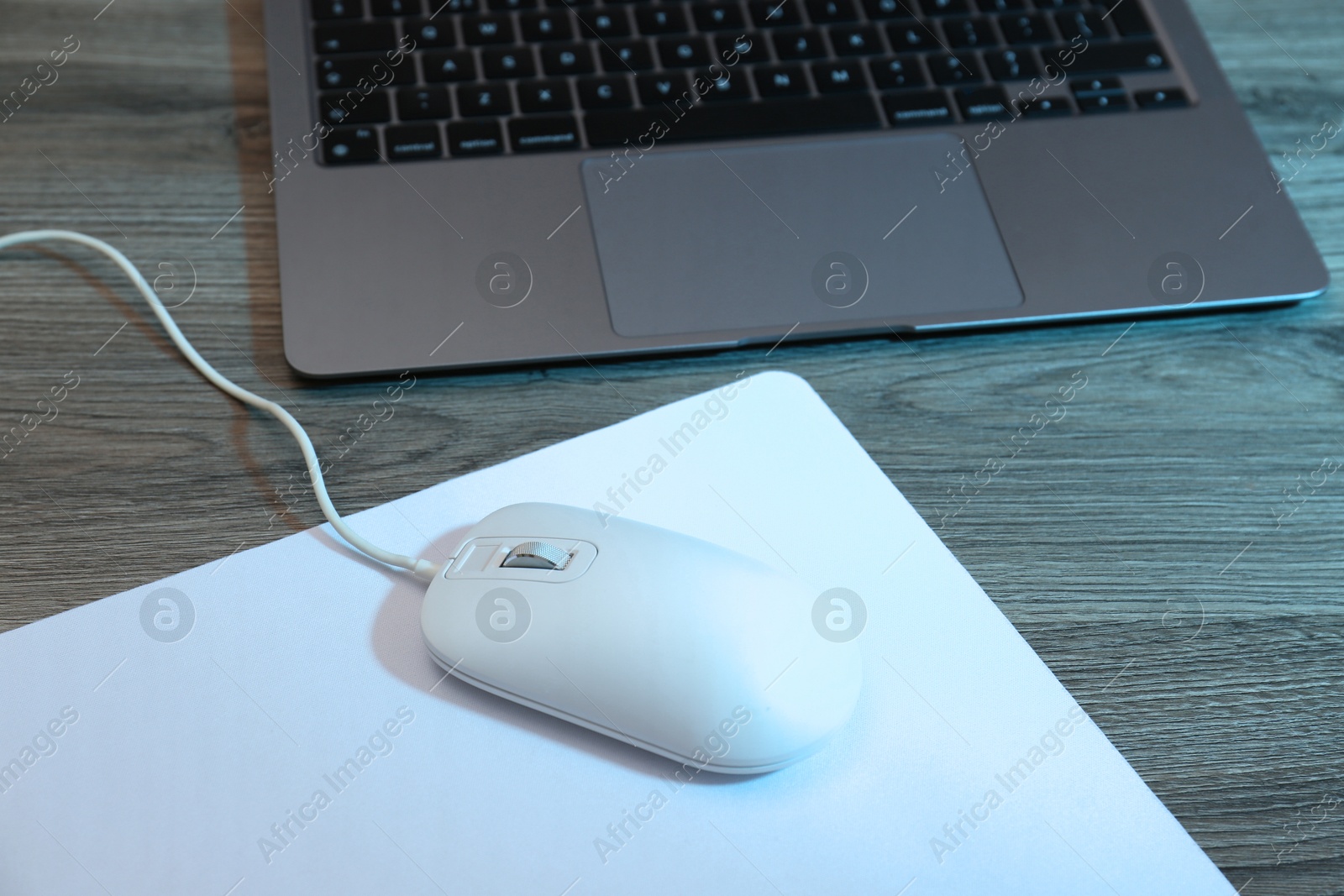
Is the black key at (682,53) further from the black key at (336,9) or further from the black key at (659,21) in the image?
the black key at (336,9)

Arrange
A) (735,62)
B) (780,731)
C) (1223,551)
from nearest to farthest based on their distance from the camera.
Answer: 1. (780,731)
2. (1223,551)
3. (735,62)

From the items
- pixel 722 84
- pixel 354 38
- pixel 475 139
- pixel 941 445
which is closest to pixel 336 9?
pixel 354 38

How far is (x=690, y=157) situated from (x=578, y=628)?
0.31 meters

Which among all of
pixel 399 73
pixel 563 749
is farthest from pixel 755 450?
pixel 399 73

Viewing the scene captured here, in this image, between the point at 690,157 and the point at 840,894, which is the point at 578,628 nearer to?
the point at 840,894

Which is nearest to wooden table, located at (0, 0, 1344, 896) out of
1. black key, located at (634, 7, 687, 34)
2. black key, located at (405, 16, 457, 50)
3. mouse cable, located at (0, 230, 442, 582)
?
mouse cable, located at (0, 230, 442, 582)

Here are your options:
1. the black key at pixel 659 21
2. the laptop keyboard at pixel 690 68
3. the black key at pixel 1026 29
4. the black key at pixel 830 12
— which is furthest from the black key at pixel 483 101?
the black key at pixel 1026 29

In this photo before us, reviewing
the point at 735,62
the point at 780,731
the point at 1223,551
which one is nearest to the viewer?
the point at 780,731

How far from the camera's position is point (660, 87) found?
599 millimetres

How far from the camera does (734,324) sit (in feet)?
1.76

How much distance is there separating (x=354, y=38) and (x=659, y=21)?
0.18 meters

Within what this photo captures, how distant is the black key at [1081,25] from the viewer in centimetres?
64

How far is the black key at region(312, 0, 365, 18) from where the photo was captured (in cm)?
62

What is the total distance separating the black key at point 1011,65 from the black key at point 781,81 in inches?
4.6
